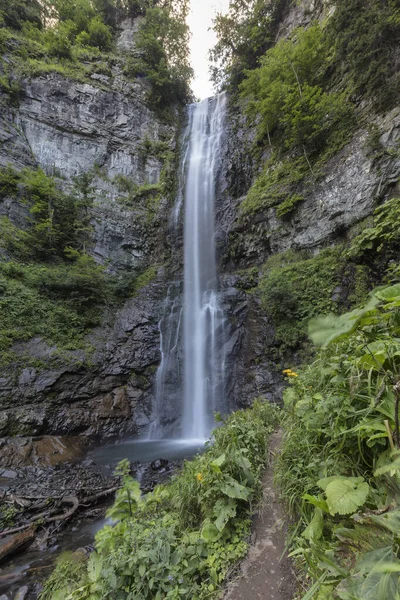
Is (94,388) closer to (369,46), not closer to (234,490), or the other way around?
(234,490)

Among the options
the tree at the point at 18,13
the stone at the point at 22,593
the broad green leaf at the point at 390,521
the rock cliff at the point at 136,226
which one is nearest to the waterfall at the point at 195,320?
the rock cliff at the point at 136,226

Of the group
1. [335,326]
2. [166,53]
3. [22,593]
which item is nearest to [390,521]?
[335,326]

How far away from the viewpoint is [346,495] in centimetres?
119

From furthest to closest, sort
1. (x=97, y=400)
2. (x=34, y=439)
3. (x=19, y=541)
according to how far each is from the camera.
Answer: (x=97, y=400)
(x=34, y=439)
(x=19, y=541)

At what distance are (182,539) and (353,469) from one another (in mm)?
1501

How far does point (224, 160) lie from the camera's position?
49.7 feet

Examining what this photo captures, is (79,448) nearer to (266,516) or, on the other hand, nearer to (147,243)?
(266,516)

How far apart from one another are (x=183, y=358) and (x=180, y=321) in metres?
1.78

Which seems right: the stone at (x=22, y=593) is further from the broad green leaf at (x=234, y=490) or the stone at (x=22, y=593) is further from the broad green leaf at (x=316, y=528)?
the broad green leaf at (x=316, y=528)

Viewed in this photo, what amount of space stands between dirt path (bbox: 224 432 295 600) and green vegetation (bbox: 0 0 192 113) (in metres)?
20.3

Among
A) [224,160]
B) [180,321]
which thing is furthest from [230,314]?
[224,160]

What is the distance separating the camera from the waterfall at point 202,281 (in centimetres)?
959

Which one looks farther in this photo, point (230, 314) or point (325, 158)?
point (230, 314)

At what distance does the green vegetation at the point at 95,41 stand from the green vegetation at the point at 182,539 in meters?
19.7
